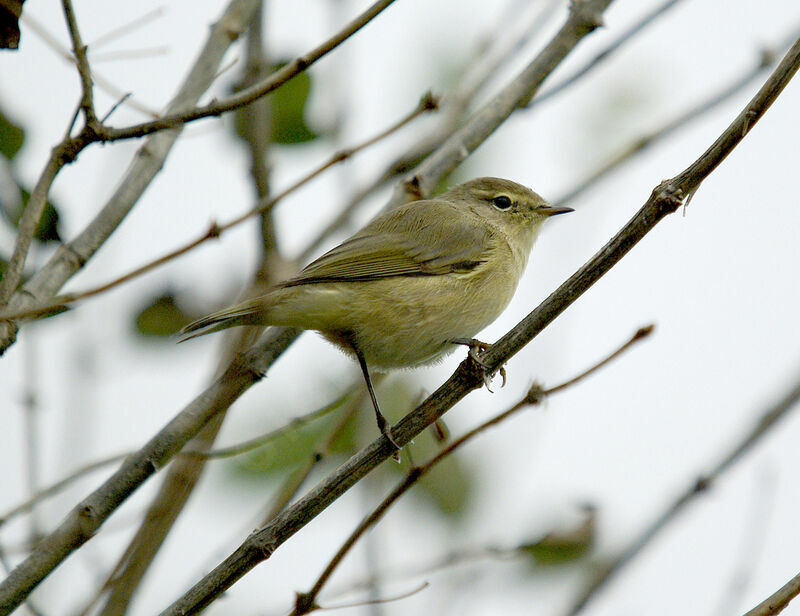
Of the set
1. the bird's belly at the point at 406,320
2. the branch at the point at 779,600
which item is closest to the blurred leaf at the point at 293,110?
the bird's belly at the point at 406,320

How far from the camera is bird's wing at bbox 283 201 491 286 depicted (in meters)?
3.96

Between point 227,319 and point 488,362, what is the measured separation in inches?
45.7

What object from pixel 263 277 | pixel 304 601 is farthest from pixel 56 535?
pixel 263 277

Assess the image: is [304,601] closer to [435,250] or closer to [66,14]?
[66,14]

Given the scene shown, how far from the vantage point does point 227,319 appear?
320 centimetres

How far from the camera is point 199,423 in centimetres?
270

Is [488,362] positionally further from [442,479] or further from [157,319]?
[442,479]

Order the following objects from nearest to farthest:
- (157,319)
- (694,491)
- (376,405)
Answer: (694,491) → (376,405) → (157,319)

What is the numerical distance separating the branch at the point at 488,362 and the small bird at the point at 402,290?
0.65 meters

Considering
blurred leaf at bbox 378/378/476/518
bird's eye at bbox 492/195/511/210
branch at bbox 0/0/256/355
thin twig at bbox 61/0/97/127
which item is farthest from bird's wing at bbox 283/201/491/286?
thin twig at bbox 61/0/97/127

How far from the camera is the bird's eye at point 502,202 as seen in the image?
16.2 ft

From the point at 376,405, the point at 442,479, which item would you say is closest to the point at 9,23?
the point at 376,405

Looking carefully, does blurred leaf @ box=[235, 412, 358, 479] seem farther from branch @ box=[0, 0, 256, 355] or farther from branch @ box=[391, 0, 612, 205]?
branch @ box=[0, 0, 256, 355]

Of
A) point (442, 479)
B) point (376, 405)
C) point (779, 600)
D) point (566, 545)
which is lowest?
point (779, 600)
